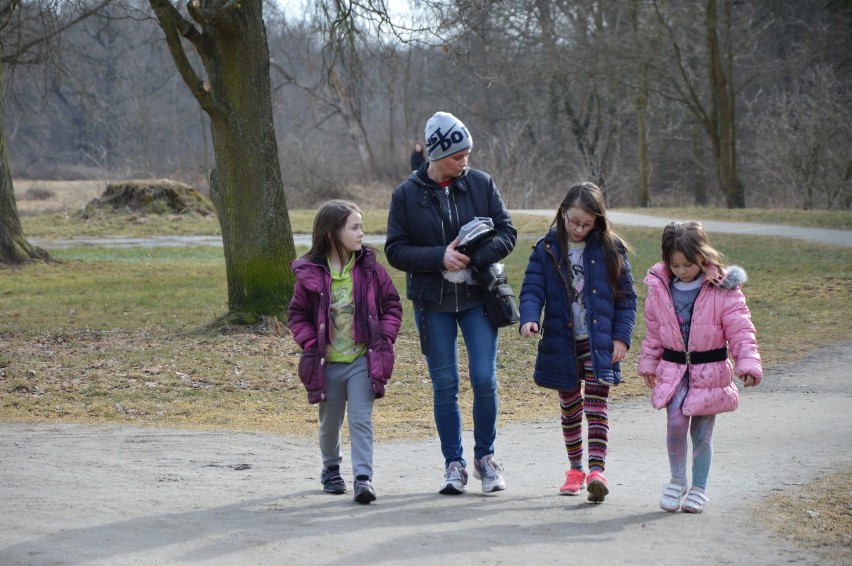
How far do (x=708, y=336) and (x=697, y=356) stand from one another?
4.5 inches

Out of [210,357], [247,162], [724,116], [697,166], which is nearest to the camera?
[210,357]

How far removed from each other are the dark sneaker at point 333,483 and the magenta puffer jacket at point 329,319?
44cm

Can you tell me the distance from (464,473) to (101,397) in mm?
4600

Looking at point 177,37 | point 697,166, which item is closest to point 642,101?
point 697,166

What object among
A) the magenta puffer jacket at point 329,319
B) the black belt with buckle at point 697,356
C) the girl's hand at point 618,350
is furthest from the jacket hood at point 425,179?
the black belt with buckle at point 697,356

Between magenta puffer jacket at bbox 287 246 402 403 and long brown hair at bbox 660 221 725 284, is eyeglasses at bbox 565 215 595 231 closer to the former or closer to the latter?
long brown hair at bbox 660 221 725 284

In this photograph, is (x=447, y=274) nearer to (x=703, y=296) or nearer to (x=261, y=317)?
(x=703, y=296)

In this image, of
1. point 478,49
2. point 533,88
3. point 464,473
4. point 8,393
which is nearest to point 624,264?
point 464,473

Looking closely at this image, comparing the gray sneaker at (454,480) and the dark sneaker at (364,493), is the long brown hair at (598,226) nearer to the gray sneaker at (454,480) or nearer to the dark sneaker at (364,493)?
the gray sneaker at (454,480)

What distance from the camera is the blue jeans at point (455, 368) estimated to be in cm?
578

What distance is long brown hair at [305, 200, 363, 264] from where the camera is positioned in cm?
581

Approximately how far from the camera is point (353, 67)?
15.3m

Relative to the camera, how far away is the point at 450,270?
5.69m

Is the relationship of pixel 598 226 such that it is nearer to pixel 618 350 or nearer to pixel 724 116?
pixel 618 350
